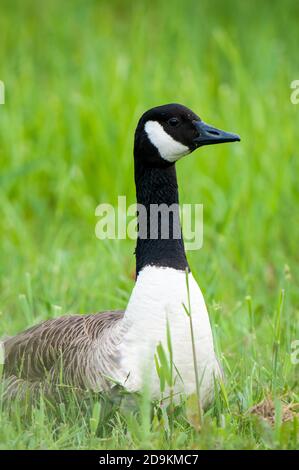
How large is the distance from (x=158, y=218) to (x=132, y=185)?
123 inches

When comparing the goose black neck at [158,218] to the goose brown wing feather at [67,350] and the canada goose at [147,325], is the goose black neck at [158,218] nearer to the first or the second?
the canada goose at [147,325]

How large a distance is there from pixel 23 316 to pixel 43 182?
223 cm

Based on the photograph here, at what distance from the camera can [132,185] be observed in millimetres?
7309

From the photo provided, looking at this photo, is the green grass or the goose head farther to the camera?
the goose head

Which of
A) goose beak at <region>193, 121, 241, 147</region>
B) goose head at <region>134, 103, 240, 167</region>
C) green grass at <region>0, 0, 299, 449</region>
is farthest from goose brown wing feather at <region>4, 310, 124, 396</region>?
goose beak at <region>193, 121, 241, 147</region>

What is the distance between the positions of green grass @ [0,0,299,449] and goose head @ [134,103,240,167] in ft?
2.65

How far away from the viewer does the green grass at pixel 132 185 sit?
393cm

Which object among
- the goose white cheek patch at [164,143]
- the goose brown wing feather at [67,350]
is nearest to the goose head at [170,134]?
the goose white cheek patch at [164,143]

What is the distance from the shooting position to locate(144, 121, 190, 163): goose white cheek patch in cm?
416

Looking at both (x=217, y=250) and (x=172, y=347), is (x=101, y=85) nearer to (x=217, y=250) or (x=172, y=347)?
(x=217, y=250)

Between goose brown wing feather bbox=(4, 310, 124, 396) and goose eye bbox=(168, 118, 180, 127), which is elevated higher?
goose eye bbox=(168, 118, 180, 127)

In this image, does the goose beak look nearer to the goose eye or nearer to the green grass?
the goose eye

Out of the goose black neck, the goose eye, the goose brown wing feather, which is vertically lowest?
the goose brown wing feather

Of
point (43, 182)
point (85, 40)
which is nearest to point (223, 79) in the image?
point (85, 40)
